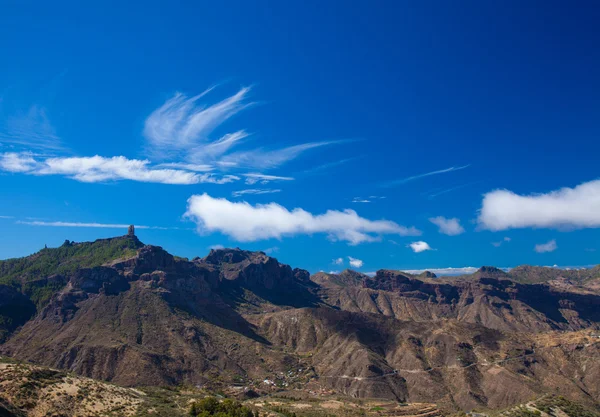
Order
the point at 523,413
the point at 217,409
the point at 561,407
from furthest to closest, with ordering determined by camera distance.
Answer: the point at 561,407, the point at 523,413, the point at 217,409

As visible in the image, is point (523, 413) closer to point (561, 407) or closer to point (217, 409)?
point (561, 407)

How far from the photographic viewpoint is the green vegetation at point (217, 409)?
101419mm

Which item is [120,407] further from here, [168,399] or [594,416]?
[594,416]

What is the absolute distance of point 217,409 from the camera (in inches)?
4136

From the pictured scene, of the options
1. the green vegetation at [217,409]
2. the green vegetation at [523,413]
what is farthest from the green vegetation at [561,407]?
the green vegetation at [217,409]

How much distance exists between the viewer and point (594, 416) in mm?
118625

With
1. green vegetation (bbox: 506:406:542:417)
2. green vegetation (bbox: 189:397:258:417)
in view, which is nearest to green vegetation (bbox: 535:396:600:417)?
green vegetation (bbox: 506:406:542:417)

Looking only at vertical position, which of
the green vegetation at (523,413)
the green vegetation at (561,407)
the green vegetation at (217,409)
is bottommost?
the green vegetation at (217,409)

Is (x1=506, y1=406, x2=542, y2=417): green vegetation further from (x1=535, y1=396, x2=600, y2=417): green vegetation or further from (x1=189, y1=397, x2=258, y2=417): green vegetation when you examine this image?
(x1=189, y1=397, x2=258, y2=417): green vegetation

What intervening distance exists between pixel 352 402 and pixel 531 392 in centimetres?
8751

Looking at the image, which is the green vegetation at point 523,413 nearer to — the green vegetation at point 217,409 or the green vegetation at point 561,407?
the green vegetation at point 561,407

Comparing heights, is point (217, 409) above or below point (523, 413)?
below

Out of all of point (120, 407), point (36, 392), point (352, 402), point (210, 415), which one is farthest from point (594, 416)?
point (36, 392)

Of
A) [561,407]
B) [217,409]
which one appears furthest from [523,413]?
[217,409]
